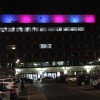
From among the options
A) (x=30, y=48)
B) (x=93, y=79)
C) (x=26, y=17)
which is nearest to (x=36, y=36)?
(x=30, y=48)

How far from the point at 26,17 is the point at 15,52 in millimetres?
17402

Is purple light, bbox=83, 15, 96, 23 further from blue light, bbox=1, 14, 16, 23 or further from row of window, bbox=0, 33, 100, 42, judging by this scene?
blue light, bbox=1, 14, 16, 23

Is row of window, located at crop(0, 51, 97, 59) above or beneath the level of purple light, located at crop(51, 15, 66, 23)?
beneath

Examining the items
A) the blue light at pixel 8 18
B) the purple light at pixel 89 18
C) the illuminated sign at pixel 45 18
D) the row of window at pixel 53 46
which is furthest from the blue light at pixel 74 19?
the blue light at pixel 8 18

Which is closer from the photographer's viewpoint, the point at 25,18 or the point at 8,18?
the point at 8,18

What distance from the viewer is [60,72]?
12400cm

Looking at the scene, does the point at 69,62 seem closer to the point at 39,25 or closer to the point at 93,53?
the point at 93,53

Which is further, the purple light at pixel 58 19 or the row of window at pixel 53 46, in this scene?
the purple light at pixel 58 19

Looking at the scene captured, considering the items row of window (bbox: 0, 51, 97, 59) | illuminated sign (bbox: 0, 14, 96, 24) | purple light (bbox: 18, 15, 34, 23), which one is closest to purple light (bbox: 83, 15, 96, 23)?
illuminated sign (bbox: 0, 14, 96, 24)

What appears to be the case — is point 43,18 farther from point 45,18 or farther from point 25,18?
point 25,18

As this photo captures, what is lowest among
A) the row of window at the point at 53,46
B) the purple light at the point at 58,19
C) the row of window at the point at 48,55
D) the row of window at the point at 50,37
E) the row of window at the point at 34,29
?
the row of window at the point at 48,55

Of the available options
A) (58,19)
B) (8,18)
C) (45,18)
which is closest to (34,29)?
(45,18)

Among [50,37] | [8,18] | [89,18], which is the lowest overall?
[50,37]

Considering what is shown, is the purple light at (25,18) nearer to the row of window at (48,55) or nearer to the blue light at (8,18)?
the blue light at (8,18)
